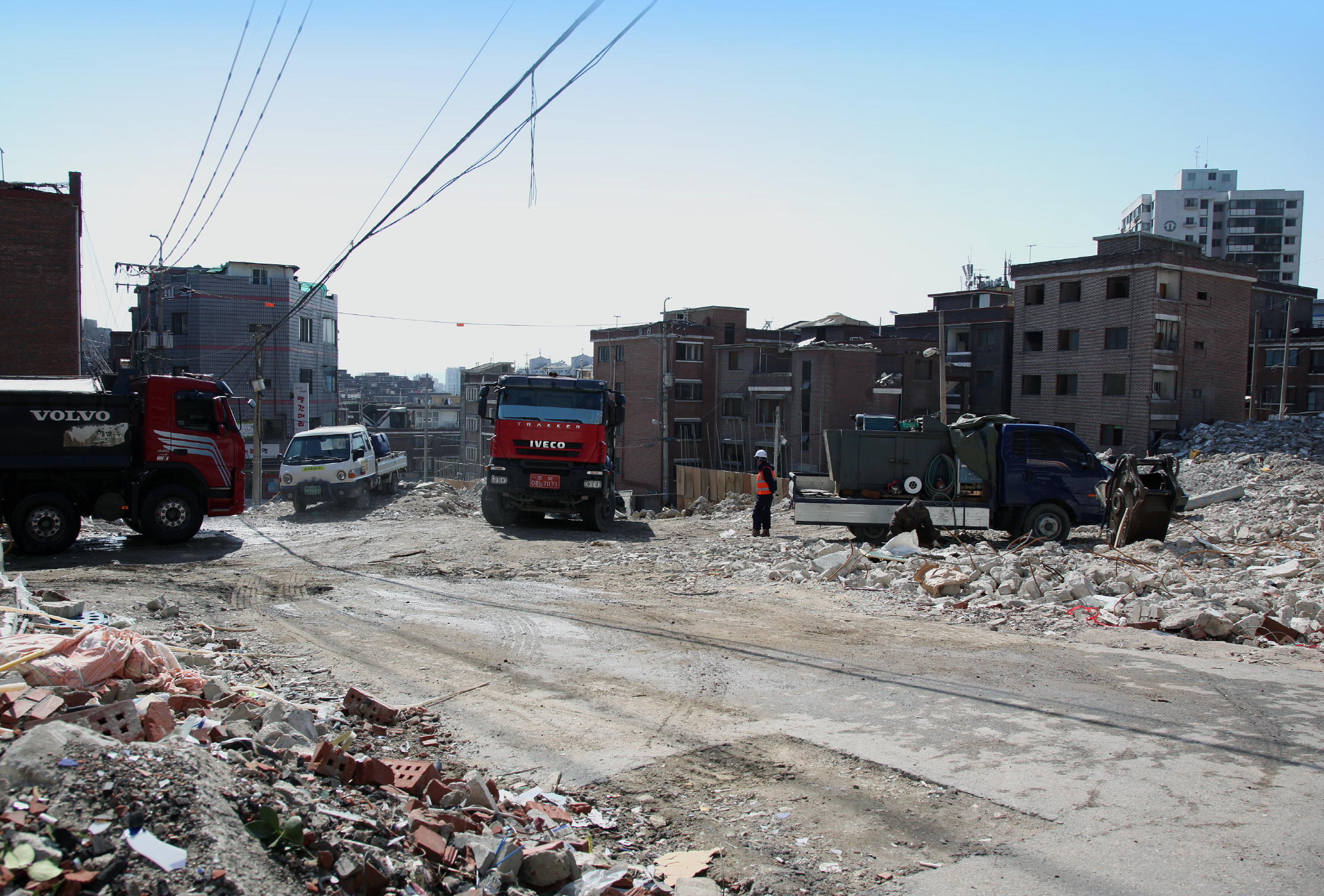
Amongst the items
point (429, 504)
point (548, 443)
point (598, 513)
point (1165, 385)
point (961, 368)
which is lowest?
point (429, 504)

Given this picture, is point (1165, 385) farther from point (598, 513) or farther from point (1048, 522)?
point (598, 513)

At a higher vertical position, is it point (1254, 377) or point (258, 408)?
point (1254, 377)

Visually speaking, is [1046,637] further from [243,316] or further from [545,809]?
[243,316]

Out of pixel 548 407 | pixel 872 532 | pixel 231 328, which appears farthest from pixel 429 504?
pixel 231 328

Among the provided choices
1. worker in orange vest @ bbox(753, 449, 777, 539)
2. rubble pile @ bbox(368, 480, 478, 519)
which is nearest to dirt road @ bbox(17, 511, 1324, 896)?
worker in orange vest @ bbox(753, 449, 777, 539)

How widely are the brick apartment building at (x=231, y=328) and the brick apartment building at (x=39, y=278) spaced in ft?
51.9

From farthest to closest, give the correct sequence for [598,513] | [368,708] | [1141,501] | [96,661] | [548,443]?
1. [598,513]
2. [548,443]
3. [1141,501]
4. [368,708]
5. [96,661]

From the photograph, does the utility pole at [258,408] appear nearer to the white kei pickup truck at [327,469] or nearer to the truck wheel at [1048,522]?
the white kei pickup truck at [327,469]

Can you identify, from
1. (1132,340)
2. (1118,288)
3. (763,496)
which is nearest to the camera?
(763,496)

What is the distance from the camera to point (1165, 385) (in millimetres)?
42312

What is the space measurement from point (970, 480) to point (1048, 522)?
149 centimetres

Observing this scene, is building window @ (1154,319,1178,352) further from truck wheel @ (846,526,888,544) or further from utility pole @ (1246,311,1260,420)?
truck wheel @ (846,526,888,544)

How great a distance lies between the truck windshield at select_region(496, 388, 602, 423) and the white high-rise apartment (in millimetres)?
91124

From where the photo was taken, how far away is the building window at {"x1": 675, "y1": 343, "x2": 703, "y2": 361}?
177ft
